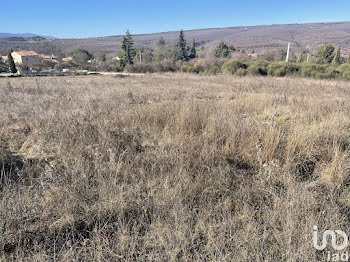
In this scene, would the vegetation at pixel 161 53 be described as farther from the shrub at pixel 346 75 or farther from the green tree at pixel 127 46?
the shrub at pixel 346 75

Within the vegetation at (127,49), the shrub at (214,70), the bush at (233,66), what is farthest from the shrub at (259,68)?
the vegetation at (127,49)

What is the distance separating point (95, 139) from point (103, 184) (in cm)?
138

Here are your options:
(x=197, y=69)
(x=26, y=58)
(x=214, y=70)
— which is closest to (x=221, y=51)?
(x=197, y=69)

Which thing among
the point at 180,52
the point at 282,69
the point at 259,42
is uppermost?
the point at 259,42

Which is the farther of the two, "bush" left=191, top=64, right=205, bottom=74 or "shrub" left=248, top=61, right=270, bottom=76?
"bush" left=191, top=64, right=205, bottom=74

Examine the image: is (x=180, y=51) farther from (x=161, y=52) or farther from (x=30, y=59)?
(x=30, y=59)

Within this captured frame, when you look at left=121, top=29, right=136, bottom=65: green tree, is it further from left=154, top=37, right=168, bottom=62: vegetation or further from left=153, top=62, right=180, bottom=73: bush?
left=153, top=62, right=180, bottom=73: bush

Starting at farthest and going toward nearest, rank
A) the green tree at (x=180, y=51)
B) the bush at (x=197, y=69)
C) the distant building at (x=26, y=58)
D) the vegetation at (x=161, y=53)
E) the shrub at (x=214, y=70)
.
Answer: the distant building at (x=26, y=58) → the vegetation at (x=161, y=53) → the green tree at (x=180, y=51) → the bush at (x=197, y=69) → the shrub at (x=214, y=70)

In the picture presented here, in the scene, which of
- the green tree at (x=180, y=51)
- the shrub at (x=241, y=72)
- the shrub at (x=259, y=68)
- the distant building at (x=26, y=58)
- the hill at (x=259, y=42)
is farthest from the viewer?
the hill at (x=259, y=42)

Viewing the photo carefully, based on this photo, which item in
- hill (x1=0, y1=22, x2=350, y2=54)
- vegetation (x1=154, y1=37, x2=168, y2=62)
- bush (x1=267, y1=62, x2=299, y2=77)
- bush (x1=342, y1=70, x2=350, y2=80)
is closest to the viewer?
bush (x1=342, y1=70, x2=350, y2=80)

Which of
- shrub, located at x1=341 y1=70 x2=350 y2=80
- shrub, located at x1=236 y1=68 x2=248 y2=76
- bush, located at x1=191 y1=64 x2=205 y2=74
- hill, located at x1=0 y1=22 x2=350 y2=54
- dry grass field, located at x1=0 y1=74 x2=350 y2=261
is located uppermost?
hill, located at x1=0 y1=22 x2=350 y2=54

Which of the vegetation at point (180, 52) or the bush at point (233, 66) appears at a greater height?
the vegetation at point (180, 52)

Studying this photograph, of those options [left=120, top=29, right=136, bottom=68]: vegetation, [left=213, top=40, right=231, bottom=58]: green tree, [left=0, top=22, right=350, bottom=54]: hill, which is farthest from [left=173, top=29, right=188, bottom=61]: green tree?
[left=0, top=22, right=350, bottom=54]: hill

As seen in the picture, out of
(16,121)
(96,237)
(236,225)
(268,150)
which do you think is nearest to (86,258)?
(96,237)
